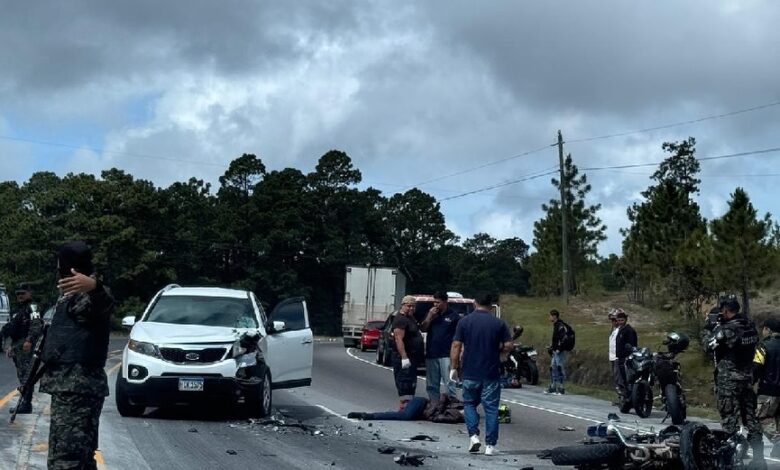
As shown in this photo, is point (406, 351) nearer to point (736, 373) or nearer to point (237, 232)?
point (736, 373)

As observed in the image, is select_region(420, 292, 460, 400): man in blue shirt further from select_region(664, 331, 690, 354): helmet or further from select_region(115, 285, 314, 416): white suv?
select_region(664, 331, 690, 354): helmet

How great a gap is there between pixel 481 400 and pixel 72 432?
657 centimetres

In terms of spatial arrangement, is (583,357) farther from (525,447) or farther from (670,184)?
(670,184)

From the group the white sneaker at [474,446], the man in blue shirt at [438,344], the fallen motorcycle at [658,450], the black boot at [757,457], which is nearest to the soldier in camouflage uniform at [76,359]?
the fallen motorcycle at [658,450]

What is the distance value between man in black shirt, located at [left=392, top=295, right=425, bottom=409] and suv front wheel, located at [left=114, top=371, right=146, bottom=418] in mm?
3817

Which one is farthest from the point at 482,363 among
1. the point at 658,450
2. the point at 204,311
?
the point at 204,311

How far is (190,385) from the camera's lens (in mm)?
13836

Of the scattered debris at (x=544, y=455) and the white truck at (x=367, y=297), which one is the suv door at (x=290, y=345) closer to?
the scattered debris at (x=544, y=455)

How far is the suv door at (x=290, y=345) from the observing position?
50.4 ft

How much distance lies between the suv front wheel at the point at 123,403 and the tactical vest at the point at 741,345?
763 centimetres

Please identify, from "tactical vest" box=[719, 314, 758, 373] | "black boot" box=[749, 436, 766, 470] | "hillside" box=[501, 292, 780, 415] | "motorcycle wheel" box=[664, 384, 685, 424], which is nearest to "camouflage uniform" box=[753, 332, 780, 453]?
"tactical vest" box=[719, 314, 758, 373]

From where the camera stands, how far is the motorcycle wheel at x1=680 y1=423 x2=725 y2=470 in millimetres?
9188

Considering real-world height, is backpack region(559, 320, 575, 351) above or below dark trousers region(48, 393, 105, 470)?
above

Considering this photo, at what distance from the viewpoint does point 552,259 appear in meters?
67.9
